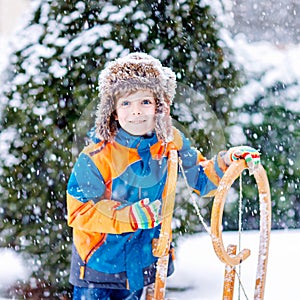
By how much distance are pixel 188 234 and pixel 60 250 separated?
28.0 inches

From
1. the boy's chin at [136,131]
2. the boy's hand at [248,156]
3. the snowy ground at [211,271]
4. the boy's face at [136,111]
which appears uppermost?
the boy's face at [136,111]

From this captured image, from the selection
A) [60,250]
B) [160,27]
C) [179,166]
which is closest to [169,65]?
[160,27]

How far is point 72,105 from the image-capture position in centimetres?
329

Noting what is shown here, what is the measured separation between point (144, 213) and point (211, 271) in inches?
70.2

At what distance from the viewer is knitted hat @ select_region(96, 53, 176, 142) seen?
94.3 inches

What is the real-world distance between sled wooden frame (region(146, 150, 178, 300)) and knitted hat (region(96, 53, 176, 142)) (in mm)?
135

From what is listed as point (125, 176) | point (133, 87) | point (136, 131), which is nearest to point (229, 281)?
point (125, 176)

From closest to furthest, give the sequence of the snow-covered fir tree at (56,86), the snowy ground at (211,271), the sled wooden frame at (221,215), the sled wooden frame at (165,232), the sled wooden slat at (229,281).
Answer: the sled wooden frame at (221,215) < the sled wooden frame at (165,232) < the sled wooden slat at (229,281) < the snow-covered fir tree at (56,86) < the snowy ground at (211,271)

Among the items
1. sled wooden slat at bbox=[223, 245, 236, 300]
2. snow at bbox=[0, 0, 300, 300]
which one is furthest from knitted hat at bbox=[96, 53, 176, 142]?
snow at bbox=[0, 0, 300, 300]

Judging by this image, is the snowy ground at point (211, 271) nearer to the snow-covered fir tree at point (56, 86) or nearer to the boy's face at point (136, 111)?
the snow-covered fir tree at point (56, 86)

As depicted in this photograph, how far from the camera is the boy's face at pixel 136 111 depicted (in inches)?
94.3

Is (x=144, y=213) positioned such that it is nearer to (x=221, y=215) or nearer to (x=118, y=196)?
(x=118, y=196)

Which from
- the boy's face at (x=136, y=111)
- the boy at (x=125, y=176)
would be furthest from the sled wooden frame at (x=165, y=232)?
the boy's face at (x=136, y=111)

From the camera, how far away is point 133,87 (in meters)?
2.38
